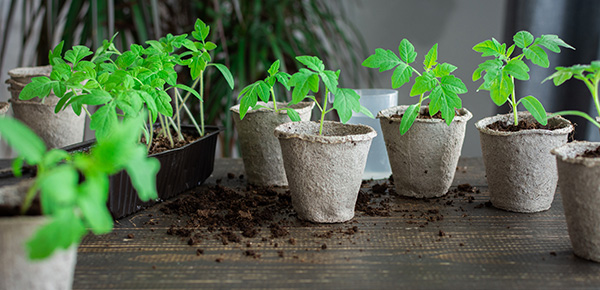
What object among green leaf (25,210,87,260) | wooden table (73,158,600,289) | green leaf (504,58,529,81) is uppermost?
green leaf (504,58,529,81)

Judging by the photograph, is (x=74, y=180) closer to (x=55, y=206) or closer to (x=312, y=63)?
(x=55, y=206)

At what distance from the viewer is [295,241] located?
979mm

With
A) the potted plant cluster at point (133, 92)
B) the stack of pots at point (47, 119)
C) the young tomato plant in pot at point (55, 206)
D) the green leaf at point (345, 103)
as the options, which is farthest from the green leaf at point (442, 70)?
the stack of pots at point (47, 119)

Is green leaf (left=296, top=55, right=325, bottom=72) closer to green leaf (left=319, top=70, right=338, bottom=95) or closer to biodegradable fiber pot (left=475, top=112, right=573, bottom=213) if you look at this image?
green leaf (left=319, top=70, right=338, bottom=95)

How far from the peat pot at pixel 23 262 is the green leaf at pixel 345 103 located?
520mm

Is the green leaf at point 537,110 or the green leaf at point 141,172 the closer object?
the green leaf at point 141,172

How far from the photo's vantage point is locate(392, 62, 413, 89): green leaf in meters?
1.06

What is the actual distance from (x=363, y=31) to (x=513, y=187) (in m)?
2.23

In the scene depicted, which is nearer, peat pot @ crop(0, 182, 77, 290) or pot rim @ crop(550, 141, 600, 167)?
peat pot @ crop(0, 182, 77, 290)

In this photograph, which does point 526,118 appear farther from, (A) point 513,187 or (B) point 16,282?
(B) point 16,282

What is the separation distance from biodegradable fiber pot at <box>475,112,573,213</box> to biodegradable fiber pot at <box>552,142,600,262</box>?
6.5 inches

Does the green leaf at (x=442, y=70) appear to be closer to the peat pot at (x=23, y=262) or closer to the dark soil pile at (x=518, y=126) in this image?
the dark soil pile at (x=518, y=126)

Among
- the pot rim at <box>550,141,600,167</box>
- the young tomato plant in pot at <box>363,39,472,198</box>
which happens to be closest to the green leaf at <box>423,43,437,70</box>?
the young tomato plant in pot at <box>363,39,472,198</box>

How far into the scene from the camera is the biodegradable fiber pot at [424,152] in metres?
1.19
